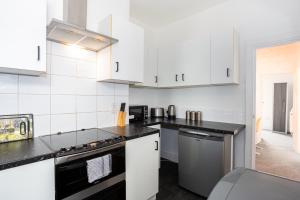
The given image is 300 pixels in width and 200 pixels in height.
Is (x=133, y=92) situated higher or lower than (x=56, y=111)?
higher

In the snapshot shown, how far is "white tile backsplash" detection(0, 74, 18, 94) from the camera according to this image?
1373 mm

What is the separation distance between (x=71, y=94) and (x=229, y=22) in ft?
8.06

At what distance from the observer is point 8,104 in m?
1.40

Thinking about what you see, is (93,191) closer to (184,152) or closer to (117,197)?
(117,197)

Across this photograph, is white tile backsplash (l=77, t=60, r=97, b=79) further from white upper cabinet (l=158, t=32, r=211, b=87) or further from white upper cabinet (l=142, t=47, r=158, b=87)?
white upper cabinet (l=158, t=32, r=211, b=87)

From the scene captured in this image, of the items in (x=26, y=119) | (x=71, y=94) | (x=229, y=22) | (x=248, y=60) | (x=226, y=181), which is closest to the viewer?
(x=226, y=181)

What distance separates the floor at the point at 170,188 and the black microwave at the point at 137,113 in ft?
3.24

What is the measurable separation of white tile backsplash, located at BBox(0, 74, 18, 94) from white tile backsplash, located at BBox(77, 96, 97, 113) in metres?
0.56

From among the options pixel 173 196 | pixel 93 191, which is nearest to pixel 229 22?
pixel 173 196

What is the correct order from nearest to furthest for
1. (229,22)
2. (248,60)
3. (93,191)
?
1. (93,191)
2. (248,60)
3. (229,22)

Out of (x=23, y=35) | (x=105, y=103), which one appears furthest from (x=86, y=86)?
(x=23, y=35)

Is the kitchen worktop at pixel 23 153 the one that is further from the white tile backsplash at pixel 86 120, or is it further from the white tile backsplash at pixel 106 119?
the white tile backsplash at pixel 106 119

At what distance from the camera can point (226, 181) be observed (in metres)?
0.79

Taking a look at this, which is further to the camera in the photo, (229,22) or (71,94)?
(229,22)
